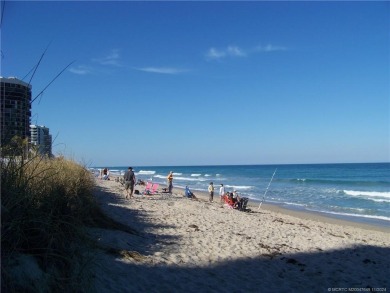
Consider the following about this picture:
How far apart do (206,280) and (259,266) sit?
167 cm

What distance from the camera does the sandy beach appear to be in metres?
5.34

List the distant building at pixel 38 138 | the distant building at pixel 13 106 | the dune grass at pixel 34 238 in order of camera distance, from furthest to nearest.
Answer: the distant building at pixel 38 138 < the distant building at pixel 13 106 < the dune grass at pixel 34 238

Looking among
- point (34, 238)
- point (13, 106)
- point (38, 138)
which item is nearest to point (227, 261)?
point (38, 138)

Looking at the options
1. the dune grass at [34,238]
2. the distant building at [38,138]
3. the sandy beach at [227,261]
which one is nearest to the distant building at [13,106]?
the dune grass at [34,238]

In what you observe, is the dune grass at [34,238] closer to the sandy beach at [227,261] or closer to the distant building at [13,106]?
the distant building at [13,106]

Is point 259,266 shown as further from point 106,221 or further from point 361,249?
point 361,249

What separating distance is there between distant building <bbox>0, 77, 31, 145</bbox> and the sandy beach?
1.68m

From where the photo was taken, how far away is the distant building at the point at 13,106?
3.59 metres

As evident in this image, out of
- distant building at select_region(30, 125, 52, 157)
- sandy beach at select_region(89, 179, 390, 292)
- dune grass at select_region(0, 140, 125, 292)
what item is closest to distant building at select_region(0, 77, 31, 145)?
dune grass at select_region(0, 140, 125, 292)

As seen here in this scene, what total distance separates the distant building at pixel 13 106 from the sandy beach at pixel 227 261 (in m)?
1.68

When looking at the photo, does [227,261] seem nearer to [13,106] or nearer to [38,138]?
[38,138]

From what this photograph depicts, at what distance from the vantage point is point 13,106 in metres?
3.72

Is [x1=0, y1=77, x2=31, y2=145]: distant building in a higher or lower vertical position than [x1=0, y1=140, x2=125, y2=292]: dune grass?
higher

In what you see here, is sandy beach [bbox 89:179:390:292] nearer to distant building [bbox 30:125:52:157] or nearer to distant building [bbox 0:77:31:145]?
distant building [bbox 30:125:52:157]
